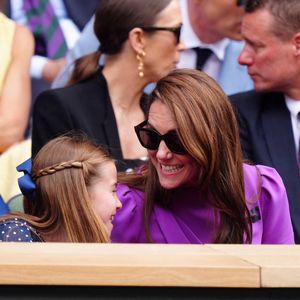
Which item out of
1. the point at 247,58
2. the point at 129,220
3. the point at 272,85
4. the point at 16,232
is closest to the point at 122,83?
the point at 247,58

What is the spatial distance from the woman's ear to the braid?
1.25 meters

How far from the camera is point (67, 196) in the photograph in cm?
359

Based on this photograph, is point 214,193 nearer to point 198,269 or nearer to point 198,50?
point 198,269

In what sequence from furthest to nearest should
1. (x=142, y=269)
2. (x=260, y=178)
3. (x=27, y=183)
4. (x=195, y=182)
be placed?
1. (x=260, y=178)
2. (x=195, y=182)
3. (x=27, y=183)
4. (x=142, y=269)

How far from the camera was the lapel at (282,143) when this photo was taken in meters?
4.40

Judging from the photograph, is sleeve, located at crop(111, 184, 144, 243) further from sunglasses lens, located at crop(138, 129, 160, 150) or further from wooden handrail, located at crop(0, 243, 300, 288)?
wooden handrail, located at crop(0, 243, 300, 288)

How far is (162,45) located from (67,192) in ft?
4.63

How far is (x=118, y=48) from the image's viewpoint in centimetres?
482

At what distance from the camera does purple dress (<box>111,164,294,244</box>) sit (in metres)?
3.76

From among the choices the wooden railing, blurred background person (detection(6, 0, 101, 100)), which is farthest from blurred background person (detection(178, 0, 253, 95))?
the wooden railing

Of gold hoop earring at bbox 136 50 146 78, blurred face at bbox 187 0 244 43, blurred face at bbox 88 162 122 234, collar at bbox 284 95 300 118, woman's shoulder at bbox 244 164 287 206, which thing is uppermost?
blurred face at bbox 88 162 122 234

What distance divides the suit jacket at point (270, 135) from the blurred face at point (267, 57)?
0.07m

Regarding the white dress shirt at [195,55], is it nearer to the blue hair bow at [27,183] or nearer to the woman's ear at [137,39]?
the woman's ear at [137,39]

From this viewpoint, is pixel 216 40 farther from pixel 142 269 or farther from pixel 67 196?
pixel 142 269
